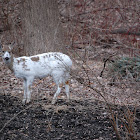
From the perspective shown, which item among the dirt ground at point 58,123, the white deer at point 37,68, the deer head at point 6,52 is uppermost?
the deer head at point 6,52

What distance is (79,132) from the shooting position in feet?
15.0

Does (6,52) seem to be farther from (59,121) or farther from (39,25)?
(39,25)

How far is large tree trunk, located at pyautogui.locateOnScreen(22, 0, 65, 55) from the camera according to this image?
30.5ft

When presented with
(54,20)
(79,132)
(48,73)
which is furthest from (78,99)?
(54,20)

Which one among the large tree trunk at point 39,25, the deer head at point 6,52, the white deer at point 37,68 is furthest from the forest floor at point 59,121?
the large tree trunk at point 39,25

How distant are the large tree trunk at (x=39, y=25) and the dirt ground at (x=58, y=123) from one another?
3.56m

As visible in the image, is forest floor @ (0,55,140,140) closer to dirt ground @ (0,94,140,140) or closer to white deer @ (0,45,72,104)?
dirt ground @ (0,94,140,140)

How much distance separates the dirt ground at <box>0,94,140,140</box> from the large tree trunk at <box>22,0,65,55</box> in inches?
140

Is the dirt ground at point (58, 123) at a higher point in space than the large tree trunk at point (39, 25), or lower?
lower

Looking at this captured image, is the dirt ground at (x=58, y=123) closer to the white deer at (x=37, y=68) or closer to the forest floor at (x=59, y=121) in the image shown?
the forest floor at (x=59, y=121)

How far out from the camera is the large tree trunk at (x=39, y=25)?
9.28m

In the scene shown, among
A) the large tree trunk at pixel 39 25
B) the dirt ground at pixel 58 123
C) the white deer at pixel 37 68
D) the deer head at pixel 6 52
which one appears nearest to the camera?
the dirt ground at pixel 58 123

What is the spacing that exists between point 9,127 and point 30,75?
171 centimetres

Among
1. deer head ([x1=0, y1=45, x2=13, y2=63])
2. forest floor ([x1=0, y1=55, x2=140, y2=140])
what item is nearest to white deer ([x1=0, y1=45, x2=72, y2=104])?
deer head ([x1=0, y1=45, x2=13, y2=63])
